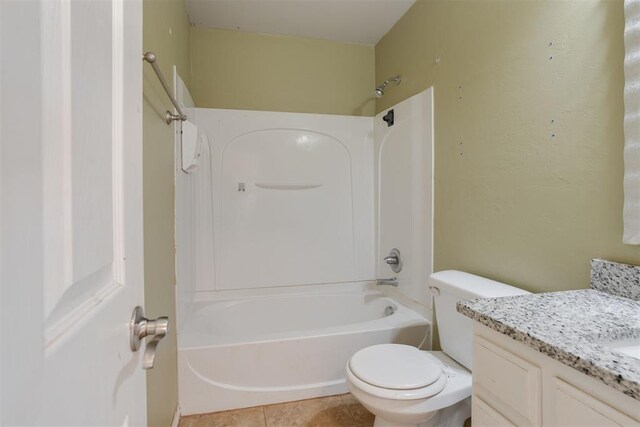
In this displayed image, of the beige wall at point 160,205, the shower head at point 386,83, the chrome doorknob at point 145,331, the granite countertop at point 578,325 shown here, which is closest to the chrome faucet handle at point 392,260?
the shower head at point 386,83

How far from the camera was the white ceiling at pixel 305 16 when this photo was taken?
6.88 ft

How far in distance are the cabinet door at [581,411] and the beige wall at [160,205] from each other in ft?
3.94

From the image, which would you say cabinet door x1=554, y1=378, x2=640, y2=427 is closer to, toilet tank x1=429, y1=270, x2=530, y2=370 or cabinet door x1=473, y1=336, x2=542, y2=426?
cabinet door x1=473, y1=336, x2=542, y2=426

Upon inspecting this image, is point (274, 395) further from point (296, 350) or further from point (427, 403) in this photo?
Answer: point (427, 403)

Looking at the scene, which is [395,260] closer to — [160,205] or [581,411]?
[160,205]

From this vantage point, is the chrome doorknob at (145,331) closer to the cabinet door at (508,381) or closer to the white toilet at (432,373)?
the cabinet door at (508,381)

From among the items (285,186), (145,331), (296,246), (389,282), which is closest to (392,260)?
(389,282)

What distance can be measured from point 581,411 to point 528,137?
1.03m

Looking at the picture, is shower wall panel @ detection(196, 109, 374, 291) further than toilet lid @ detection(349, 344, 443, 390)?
Yes

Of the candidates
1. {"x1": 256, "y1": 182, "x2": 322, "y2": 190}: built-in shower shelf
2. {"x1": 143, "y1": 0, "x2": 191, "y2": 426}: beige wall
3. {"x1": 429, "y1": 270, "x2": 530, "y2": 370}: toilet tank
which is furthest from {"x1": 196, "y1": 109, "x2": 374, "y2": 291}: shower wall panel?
{"x1": 429, "y1": 270, "x2": 530, "y2": 370}: toilet tank

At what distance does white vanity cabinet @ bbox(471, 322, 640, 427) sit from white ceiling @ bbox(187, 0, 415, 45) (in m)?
2.13

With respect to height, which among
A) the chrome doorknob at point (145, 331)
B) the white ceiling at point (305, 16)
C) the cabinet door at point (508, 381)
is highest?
the white ceiling at point (305, 16)

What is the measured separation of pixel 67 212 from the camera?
316mm

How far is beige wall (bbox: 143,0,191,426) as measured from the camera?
116 centimetres
